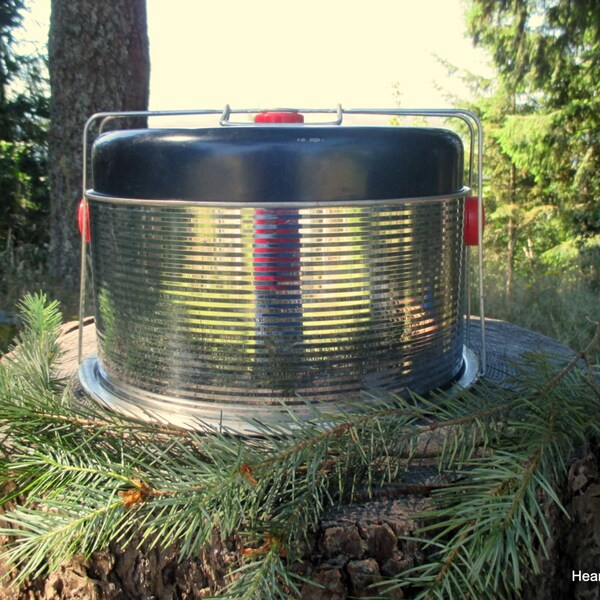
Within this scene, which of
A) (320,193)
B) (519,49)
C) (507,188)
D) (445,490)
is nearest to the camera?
(445,490)

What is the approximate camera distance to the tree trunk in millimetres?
3982

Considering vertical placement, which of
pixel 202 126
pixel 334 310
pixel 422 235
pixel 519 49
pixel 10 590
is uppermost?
pixel 519 49

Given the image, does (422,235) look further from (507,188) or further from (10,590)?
(507,188)

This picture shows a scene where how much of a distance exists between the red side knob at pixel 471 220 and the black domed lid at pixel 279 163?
314 millimetres

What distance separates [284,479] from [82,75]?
354 centimetres

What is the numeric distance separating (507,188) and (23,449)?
1014 centimetres

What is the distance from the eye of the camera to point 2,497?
1271mm

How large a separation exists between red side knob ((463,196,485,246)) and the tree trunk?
303cm

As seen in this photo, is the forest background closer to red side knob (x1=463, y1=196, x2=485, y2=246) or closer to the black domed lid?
red side knob (x1=463, y1=196, x2=485, y2=246)

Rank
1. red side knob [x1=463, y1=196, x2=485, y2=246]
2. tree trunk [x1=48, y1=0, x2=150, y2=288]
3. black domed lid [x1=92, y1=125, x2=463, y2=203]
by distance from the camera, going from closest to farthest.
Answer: black domed lid [x1=92, y1=125, x2=463, y2=203]
red side knob [x1=463, y1=196, x2=485, y2=246]
tree trunk [x1=48, y1=0, x2=150, y2=288]

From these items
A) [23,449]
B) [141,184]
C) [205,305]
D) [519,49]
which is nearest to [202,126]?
[141,184]

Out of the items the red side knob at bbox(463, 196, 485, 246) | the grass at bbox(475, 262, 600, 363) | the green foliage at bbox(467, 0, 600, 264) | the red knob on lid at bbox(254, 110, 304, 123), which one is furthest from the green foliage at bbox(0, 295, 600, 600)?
the green foliage at bbox(467, 0, 600, 264)

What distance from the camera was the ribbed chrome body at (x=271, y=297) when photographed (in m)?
1.28

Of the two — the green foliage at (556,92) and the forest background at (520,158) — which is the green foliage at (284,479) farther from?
the green foliage at (556,92)
